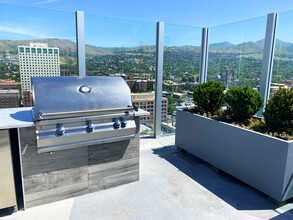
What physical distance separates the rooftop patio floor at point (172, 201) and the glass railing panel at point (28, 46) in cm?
221

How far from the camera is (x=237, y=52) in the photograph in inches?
223

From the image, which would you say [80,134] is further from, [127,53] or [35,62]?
[127,53]

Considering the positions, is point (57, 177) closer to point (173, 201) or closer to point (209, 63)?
point (173, 201)

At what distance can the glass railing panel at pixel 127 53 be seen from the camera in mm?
4793

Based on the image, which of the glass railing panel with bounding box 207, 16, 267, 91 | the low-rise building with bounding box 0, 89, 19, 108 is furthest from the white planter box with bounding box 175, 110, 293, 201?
the low-rise building with bounding box 0, 89, 19, 108

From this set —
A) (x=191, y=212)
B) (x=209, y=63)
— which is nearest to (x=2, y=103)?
(x=191, y=212)

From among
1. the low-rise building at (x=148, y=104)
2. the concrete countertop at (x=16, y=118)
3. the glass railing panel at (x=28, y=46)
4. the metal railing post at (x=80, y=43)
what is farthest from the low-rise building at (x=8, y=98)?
the low-rise building at (x=148, y=104)

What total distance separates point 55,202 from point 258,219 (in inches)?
116

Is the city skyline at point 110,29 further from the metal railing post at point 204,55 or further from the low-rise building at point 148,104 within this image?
the low-rise building at point 148,104

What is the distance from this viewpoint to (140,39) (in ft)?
17.9

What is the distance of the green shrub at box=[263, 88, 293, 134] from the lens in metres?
3.42

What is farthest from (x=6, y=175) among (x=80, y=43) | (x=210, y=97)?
(x=210, y=97)

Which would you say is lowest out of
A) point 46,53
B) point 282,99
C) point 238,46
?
point 282,99

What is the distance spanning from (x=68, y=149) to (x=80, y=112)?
2.02 feet
